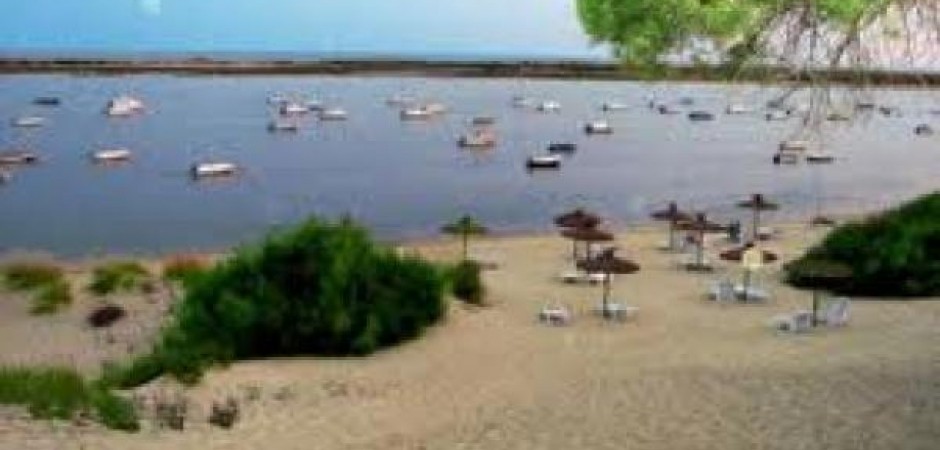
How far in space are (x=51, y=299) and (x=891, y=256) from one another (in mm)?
15971

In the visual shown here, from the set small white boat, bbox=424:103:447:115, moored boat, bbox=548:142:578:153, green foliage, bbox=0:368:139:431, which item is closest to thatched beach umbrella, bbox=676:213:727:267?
green foliage, bbox=0:368:139:431

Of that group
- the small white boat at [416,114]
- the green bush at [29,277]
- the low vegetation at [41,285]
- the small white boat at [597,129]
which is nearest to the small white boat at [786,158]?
the small white boat at [597,129]

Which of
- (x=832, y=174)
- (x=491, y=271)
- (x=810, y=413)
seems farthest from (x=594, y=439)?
(x=832, y=174)

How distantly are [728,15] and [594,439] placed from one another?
4.99 meters

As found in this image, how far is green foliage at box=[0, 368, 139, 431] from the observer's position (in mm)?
18031

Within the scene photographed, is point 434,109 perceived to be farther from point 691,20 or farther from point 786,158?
point 691,20

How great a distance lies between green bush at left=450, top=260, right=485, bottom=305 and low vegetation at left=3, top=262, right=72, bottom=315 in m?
7.76

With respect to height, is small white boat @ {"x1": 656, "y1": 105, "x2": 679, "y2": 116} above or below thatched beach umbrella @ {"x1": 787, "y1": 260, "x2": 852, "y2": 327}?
below

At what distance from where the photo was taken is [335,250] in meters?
26.4

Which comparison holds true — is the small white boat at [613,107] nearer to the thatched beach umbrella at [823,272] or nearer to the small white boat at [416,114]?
the small white boat at [416,114]

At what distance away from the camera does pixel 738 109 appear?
147m

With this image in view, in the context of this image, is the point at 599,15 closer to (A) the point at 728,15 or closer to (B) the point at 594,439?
(A) the point at 728,15

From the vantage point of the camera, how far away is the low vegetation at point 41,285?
1328 inches

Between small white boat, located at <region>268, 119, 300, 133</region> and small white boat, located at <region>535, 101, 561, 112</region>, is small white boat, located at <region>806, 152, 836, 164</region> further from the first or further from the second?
small white boat, located at <region>535, 101, 561, 112</region>
